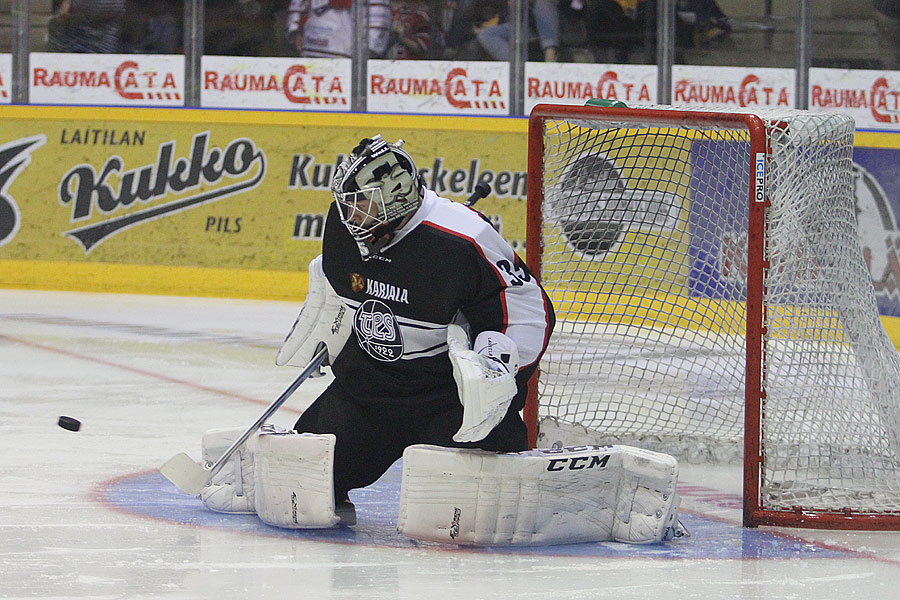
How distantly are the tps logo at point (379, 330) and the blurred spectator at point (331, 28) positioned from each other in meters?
5.06

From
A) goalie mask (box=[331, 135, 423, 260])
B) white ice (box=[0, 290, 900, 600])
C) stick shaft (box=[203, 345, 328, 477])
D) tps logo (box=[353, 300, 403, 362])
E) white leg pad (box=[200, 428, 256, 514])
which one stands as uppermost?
goalie mask (box=[331, 135, 423, 260])

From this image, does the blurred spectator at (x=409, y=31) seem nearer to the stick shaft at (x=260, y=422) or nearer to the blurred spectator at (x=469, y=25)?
the blurred spectator at (x=469, y=25)

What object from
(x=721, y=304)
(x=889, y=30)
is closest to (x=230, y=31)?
(x=889, y=30)

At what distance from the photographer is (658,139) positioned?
4.45 m

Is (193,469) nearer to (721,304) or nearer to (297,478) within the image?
(297,478)

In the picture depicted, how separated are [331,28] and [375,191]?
527 centimetres

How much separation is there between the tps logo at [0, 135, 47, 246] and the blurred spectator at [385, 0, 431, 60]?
2.01 meters

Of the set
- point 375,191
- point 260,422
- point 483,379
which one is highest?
point 375,191

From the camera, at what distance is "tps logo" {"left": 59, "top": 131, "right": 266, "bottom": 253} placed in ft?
25.9

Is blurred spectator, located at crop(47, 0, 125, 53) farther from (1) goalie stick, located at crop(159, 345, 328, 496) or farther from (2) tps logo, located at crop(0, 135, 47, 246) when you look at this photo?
(1) goalie stick, located at crop(159, 345, 328, 496)

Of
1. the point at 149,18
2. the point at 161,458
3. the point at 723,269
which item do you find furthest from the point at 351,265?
the point at 149,18

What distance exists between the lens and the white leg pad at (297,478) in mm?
3172

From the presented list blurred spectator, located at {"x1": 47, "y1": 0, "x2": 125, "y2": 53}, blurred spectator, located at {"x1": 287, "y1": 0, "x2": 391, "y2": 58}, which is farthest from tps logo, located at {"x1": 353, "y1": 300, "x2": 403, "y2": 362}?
blurred spectator, located at {"x1": 47, "y1": 0, "x2": 125, "y2": 53}

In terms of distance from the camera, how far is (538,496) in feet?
10.3
